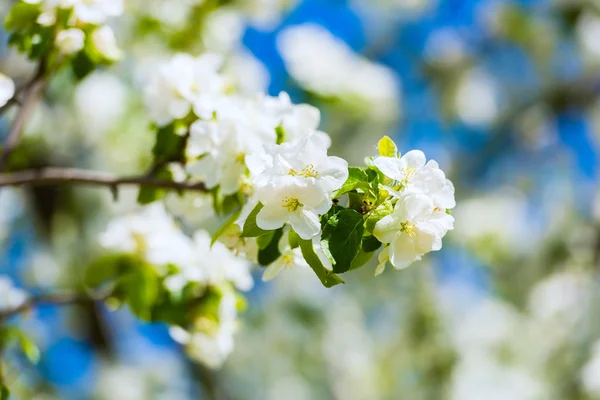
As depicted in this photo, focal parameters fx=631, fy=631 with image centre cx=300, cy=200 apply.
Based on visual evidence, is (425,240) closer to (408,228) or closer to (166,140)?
(408,228)

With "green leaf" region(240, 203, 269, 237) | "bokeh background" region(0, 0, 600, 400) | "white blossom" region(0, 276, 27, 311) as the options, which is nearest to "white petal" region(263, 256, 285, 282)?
"green leaf" region(240, 203, 269, 237)

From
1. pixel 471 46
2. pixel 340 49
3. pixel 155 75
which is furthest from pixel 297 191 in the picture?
pixel 471 46

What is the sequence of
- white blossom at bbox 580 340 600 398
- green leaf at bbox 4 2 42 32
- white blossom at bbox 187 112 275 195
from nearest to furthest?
1. white blossom at bbox 187 112 275 195
2. green leaf at bbox 4 2 42 32
3. white blossom at bbox 580 340 600 398

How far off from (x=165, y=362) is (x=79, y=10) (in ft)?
13.1

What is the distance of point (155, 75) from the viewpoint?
1.29m

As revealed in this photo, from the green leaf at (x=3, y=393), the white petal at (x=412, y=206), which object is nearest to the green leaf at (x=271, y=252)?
the white petal at (x=412, y=206)

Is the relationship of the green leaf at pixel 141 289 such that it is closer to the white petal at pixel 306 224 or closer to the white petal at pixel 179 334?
the white petal at pixel 179 334

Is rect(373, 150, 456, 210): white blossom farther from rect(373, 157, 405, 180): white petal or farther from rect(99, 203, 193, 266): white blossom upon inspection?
rect(99, 203, 193, 266): white blossom

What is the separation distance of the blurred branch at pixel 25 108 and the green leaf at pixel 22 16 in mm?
77

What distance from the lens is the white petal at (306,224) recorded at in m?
0.85

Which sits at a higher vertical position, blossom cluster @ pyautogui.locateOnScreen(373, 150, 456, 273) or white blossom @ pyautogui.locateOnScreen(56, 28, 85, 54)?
blossom cluster @ pyautogui.locateOnScreen(373, 150, 456, 273)

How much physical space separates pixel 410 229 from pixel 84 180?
0.70 meters

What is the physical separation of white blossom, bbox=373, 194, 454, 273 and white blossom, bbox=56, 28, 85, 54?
0.72m

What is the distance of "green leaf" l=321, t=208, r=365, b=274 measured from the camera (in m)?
0.82
